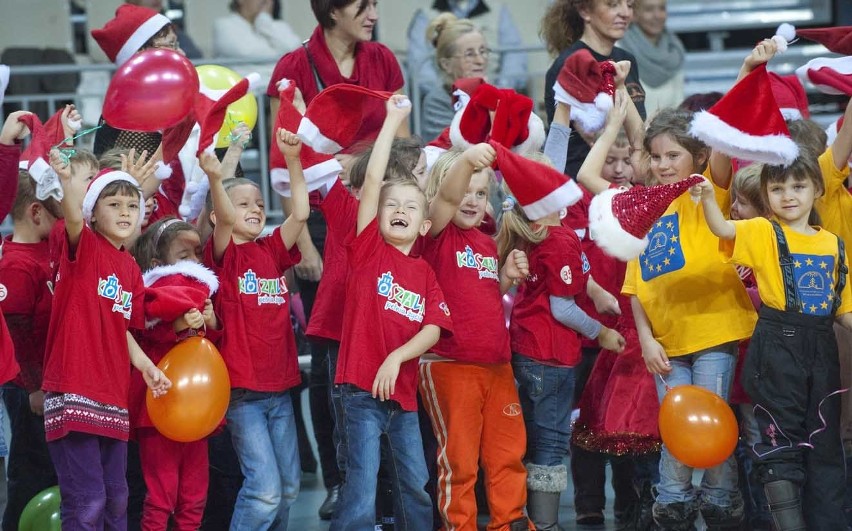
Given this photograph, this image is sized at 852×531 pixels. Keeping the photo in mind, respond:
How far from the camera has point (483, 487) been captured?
4.54 meters

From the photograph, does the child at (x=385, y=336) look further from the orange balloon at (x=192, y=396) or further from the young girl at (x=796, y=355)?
the young girl at (x=796, y=355)

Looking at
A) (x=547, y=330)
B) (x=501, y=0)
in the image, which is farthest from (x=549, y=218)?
(x=501, y=0)

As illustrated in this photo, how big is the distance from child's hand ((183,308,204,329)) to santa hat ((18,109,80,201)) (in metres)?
0.54

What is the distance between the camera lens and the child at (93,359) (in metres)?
3.59

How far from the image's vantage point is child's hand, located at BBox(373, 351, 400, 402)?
3.72 metres

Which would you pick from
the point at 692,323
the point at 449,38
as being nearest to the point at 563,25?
the point at 449,38

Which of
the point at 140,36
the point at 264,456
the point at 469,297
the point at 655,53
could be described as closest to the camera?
the point at 264,456

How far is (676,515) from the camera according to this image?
3969 millimetres

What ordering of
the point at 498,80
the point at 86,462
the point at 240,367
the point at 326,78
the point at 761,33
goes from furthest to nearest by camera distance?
1. the point at 761,33
2. the point at 498,80
3. the point at 326,78
4. the point at 240,367
5. the point at 86,462

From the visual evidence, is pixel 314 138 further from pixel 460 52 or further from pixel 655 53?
pixel 655 53

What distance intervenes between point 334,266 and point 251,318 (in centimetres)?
35

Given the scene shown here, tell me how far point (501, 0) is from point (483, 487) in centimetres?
490

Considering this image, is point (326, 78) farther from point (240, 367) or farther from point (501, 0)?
point (501, 0)

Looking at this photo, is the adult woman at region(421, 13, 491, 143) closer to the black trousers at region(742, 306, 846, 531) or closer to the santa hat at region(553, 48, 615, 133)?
the santa hat at region(553, 48, 615, 133)
